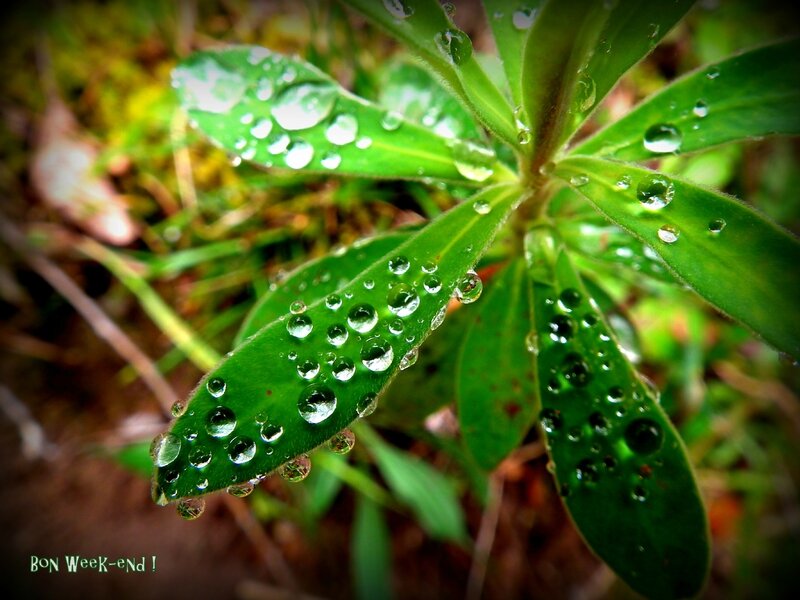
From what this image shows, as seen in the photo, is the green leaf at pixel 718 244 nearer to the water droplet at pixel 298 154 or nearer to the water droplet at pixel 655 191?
the water droplet at pixel 655 191

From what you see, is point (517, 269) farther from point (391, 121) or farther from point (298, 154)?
point (298, 154)

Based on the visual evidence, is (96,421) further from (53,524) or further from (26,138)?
(26,138)

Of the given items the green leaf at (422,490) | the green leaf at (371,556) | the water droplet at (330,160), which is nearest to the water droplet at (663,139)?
the water droplet at (330,160)

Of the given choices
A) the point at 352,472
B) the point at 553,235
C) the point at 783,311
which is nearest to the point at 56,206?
the point at 352,472

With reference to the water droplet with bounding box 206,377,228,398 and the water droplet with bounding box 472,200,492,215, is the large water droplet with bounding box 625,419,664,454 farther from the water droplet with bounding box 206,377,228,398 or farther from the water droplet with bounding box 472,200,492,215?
the water droplet with bounding box 206,377,228,398

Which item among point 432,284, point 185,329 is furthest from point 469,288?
point 185,329

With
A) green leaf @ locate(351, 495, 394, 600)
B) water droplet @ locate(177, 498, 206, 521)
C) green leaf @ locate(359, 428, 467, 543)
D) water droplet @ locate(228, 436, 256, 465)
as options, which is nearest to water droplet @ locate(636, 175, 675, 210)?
water droplet @ locate(228, 436, 256, 465)
